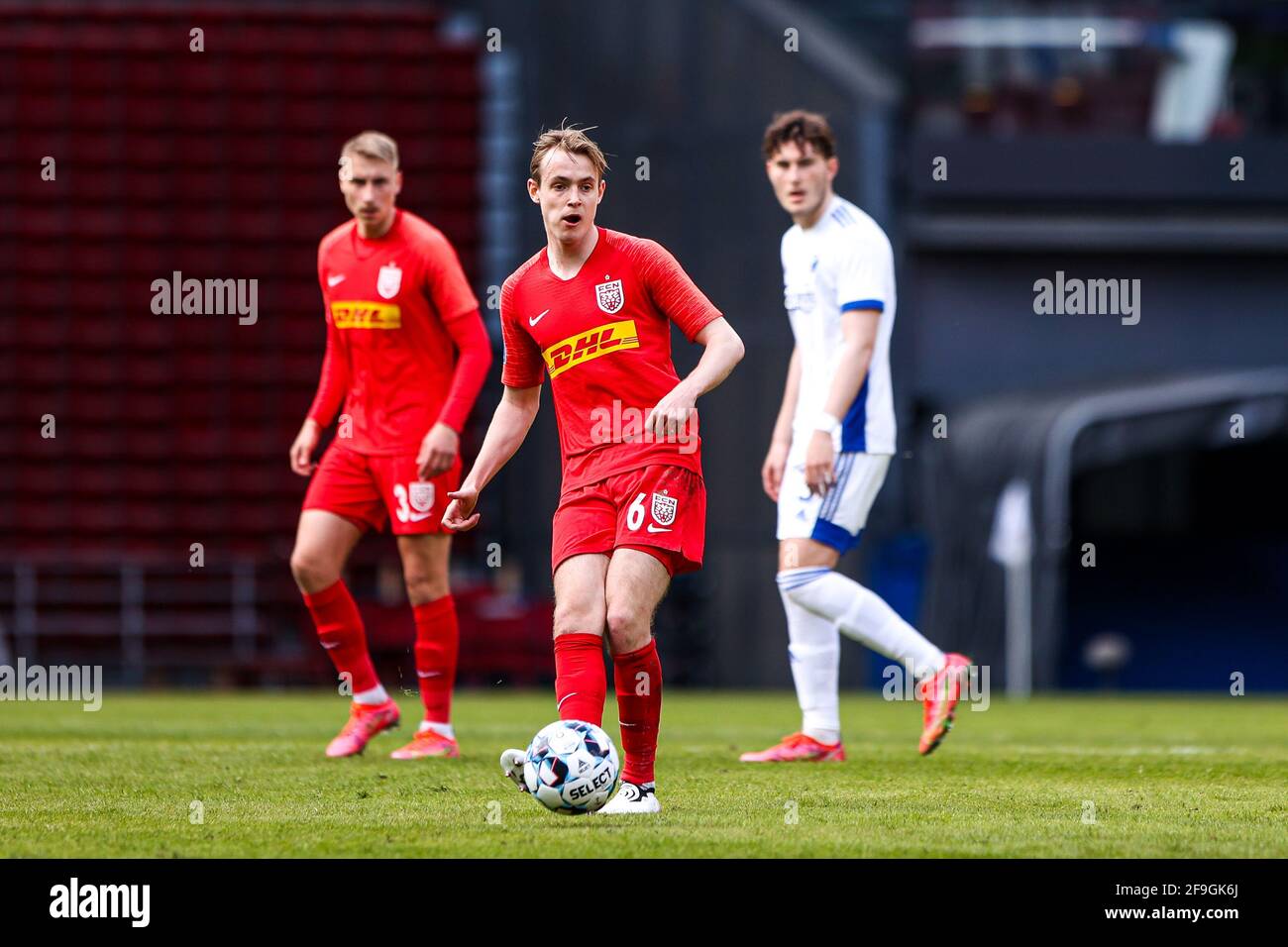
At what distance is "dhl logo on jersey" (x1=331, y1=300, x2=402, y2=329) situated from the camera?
8016 mm

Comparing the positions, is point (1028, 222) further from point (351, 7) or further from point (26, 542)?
point (26, 542)

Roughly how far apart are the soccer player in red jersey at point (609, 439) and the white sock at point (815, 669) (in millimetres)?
2024

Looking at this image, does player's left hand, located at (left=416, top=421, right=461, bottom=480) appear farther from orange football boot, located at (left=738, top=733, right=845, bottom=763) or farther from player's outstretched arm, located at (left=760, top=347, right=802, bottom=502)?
orange football boot, located at (left=738, top=733, right=845, bottom=763)

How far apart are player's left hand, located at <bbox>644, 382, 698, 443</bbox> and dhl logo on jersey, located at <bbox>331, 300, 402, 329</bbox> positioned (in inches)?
107

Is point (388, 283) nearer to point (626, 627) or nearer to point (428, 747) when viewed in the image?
point (428, 747)

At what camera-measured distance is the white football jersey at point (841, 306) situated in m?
7.70

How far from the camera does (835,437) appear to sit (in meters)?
7.53

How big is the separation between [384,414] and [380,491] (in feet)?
1.00

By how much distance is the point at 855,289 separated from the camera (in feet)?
25.2
